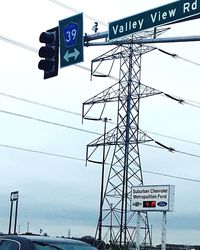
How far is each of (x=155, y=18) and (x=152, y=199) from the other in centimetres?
1773

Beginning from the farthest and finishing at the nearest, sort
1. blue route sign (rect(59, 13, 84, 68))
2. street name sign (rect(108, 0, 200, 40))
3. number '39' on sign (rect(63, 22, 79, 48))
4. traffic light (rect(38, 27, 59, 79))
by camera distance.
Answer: number '39' on sign (rect(63, 22, 79, 48)), blue route sign (rect(59, 13, 84, 68)), traffic light (rect(38, 27, 59, 79)), street name sign (rect(108, 0, 200, 40))

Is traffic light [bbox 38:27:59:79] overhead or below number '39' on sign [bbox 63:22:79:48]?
below

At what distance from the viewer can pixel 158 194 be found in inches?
1185

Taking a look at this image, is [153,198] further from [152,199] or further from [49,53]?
[49,53]

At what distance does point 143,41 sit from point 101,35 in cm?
140

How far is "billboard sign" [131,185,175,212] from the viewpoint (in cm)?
2938

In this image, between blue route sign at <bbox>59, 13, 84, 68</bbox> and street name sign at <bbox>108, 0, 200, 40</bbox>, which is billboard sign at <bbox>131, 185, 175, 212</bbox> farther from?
street name sign at <bbox>108, 0, 200, 40</bbox>

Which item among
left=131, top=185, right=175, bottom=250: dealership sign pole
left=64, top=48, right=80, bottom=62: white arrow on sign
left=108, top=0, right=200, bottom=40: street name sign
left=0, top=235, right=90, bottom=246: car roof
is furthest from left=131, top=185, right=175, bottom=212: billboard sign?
left=0, top=235, right=90, bottom=246: car roof

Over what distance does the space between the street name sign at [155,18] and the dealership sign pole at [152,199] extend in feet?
50.6

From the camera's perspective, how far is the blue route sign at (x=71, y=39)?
1566cm

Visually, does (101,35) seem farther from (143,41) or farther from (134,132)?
(134,132)

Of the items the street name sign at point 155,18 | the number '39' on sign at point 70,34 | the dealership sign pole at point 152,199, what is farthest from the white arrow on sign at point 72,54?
the dealership sign pole at point 152,199

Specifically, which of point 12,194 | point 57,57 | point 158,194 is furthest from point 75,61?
point 12,194

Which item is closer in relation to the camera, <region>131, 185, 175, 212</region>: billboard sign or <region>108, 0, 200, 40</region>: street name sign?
<region>108, 0, 200, 40</region>: street name sign
